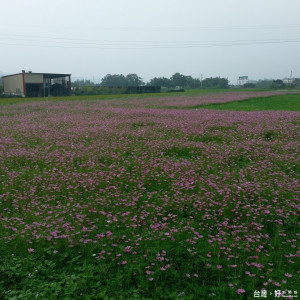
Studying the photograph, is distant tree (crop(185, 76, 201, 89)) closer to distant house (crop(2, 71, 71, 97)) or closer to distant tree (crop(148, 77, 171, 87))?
distant tree (crop(148, 77, 171, 87))

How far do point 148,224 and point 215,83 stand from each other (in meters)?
131

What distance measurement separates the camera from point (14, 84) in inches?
2564

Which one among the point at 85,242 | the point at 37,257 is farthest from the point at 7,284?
the point at 85,242

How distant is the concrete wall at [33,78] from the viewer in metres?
60.1

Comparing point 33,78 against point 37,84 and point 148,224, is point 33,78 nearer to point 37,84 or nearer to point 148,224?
point 37,84

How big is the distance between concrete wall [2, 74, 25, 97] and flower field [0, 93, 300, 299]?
57.6 m

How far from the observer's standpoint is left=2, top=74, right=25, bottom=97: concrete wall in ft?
200

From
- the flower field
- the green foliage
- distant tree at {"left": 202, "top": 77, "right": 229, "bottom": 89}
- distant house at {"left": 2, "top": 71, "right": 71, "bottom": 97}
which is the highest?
distant tree at {"left": 202, "top": 77, "right": 229, "bottom": 89}

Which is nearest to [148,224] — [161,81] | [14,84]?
[14,84]

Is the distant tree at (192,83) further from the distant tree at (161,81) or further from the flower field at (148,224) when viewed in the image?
the flower field at (148,224)

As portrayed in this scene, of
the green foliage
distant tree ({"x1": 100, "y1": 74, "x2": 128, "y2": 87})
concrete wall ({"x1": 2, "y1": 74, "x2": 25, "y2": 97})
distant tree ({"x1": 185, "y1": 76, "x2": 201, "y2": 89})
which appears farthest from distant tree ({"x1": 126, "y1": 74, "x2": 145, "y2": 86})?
the green foliage

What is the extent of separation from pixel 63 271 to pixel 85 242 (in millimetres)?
494

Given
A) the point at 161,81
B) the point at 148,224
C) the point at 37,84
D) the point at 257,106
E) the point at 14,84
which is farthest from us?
the point at 161,81

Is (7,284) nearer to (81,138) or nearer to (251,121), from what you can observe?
(81,138)
